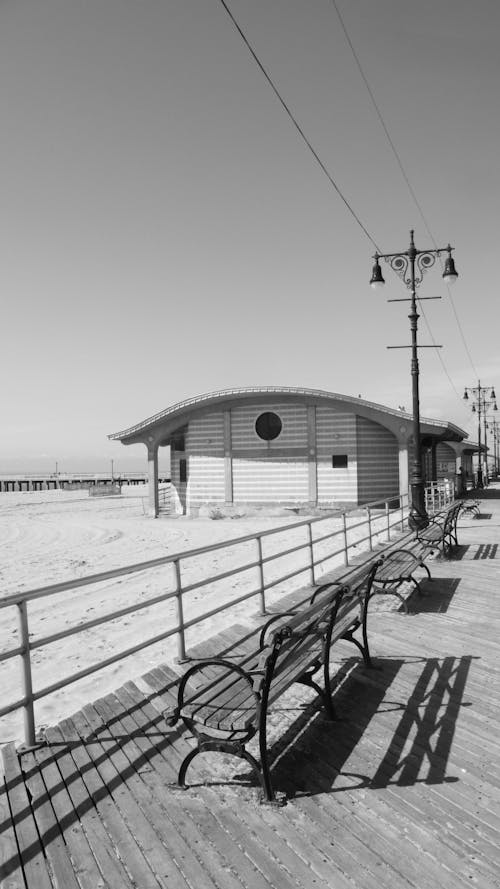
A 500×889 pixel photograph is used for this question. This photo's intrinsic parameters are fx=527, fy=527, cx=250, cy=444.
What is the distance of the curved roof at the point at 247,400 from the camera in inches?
847

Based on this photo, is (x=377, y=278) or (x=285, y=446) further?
(x=285, y=446)

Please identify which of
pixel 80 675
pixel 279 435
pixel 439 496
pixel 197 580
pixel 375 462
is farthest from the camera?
pixel 279 435

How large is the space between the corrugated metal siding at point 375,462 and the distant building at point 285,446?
0.04 metres

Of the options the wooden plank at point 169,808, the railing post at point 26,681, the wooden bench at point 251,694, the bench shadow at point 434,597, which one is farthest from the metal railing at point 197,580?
the bench shadow at point 434,597

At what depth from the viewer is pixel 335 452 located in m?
22.6

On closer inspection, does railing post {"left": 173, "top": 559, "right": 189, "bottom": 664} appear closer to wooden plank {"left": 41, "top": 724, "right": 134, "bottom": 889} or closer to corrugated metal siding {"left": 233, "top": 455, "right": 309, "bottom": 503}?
wooden plank {"left": 41, "top": 724, "right": 134, "bottom": 889}

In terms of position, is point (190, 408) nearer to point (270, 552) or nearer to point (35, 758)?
point (270, 552)

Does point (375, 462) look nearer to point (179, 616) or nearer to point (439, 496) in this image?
point (439, 496)

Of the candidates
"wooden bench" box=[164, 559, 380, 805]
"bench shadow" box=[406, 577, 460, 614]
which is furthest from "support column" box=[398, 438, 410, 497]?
"wooden bench" box=[164, 559, 380, 805]

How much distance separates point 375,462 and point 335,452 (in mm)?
1773

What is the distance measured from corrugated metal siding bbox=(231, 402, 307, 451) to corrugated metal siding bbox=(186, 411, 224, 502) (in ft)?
2.59

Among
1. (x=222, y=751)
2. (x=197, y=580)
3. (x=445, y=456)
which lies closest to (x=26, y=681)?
(x=222, y=751)

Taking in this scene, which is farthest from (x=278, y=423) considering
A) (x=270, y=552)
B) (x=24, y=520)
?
(x=24, y=520)

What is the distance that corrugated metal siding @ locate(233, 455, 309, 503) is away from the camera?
23203 mm
